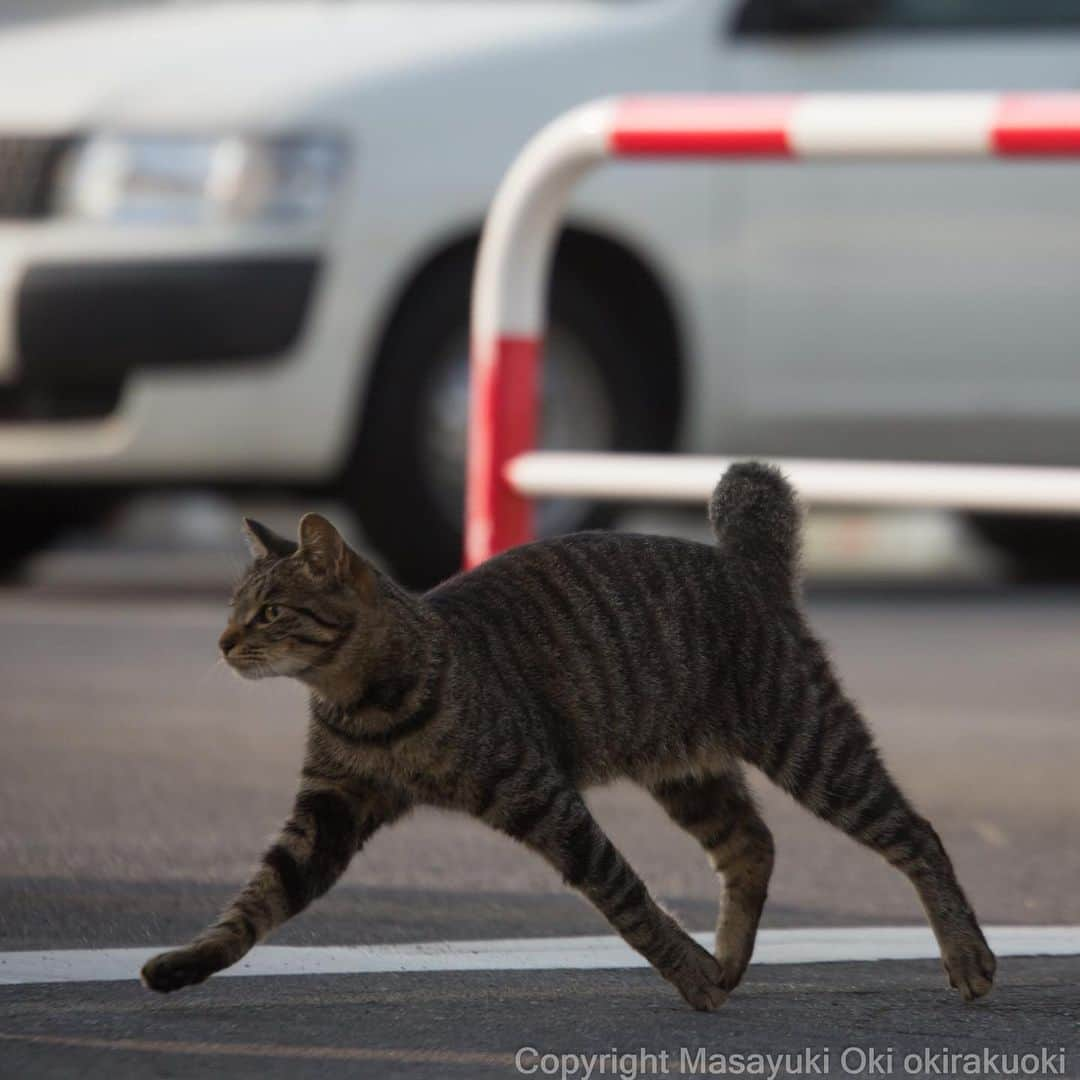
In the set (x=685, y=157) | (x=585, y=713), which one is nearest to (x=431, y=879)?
(x=585, y=713)

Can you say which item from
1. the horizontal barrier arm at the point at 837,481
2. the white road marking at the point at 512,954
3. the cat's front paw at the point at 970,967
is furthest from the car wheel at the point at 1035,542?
the cat's front paw at the point at 970,967

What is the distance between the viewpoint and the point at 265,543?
13.1 feet

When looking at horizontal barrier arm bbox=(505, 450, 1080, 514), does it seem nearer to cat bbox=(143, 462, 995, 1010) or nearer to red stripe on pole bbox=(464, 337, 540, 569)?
red stripe on pole bbox=(464, 337, 540, 569)

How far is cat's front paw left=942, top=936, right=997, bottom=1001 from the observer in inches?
157

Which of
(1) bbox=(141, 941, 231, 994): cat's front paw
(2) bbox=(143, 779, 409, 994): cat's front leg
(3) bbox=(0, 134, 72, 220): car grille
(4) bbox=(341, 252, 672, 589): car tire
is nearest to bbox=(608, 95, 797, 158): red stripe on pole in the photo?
(2) bbox=(143, 779, 409, 994): cat's front leg

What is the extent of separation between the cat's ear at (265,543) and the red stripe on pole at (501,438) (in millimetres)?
1927

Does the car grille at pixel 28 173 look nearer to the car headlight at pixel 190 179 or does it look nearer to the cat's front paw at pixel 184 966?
the car headlight at pixel 190 179

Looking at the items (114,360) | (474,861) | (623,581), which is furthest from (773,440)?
(623,581)

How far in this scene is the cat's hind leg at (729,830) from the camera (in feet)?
13.9

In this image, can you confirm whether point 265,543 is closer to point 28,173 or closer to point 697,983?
point 697,983

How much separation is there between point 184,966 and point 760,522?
3.57 feet

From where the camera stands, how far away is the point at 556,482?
5.82m

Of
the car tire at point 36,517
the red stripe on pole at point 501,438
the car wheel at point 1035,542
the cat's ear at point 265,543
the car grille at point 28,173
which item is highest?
the cat's ear at point 265,543

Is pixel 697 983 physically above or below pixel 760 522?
below
